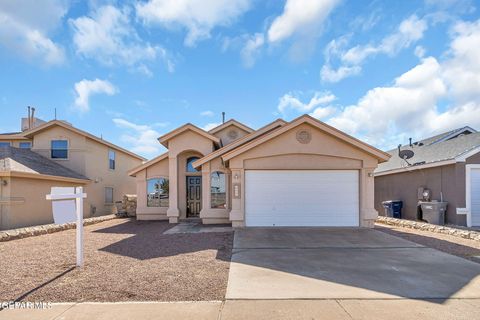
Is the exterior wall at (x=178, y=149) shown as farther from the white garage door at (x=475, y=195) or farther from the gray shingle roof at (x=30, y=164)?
the white garage door at (x=475, y=195)

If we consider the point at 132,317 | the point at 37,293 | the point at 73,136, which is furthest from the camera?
the point at 73,136

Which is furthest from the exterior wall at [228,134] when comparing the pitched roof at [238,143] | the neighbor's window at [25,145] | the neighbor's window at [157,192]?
the neighbor's window at [25,145]

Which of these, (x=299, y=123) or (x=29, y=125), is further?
(x=29, y=125)

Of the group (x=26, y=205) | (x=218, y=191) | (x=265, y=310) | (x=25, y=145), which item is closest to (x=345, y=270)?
(x=265, y=310)

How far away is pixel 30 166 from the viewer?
15.1 meters

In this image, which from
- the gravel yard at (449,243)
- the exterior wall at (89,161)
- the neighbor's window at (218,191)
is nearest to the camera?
the gravel yard at (449,243)

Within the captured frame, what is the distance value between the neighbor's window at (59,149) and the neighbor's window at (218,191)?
34.7 feet

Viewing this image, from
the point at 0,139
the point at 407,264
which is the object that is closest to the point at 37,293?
the point at 407,264

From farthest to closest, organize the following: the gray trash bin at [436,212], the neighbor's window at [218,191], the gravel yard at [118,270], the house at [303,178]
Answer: the neighbor's window at [218,191], the gray trash bin at [436,212], the house at [303,178], the gravel yard at [118,270]

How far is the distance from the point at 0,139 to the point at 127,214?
1005 centimetres

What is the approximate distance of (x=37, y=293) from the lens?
509 cm

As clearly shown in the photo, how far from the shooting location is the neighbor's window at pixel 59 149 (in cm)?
1906

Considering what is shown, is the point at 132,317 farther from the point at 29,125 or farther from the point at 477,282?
the point at 29,125

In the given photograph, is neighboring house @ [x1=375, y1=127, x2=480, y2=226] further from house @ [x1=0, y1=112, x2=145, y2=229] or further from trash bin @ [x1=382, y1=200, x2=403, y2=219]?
house @ [x1=0, y1=112, x2=145, y2=229]
